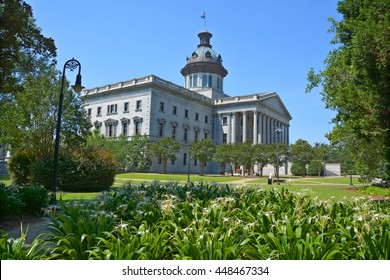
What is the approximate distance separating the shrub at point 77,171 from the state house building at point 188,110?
1448 inches

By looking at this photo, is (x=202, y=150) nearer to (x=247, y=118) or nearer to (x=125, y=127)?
(x=125, y=127)

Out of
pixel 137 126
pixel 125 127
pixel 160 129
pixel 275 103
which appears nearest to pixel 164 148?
pixel 160 129

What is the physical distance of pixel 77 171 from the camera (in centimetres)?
1983

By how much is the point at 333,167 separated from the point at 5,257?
7421cm

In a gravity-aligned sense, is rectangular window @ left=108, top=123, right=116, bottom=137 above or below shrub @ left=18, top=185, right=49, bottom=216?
above

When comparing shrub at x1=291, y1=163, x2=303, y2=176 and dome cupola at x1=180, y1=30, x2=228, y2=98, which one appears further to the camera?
dome cupola at x1=180, y1=30, x2=228, y2=98

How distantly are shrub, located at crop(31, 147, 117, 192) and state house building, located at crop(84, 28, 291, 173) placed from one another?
1448 inches

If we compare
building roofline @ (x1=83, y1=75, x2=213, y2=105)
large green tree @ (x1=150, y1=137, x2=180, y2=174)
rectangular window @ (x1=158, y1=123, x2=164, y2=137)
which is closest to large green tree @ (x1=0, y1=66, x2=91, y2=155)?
large green tree @ (x1=150, y1=137, x2=180, y2=174)

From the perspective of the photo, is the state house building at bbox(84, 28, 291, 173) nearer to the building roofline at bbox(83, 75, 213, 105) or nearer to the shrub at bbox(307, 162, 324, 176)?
the building roofline at bbox(83, 75, 213, 105)

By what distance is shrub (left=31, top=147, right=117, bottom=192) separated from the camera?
1948cm

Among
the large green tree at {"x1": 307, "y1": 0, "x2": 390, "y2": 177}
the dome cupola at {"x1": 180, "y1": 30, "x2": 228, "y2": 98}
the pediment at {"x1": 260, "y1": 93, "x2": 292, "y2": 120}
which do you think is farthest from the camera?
the dome cupola at {"x1": 180, "y1": 30, "x2": 228, "y2": 98}

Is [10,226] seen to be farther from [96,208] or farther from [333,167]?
[333,167]

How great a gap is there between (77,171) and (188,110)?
1994 inches

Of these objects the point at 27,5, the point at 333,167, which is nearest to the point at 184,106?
the point at 333,167
